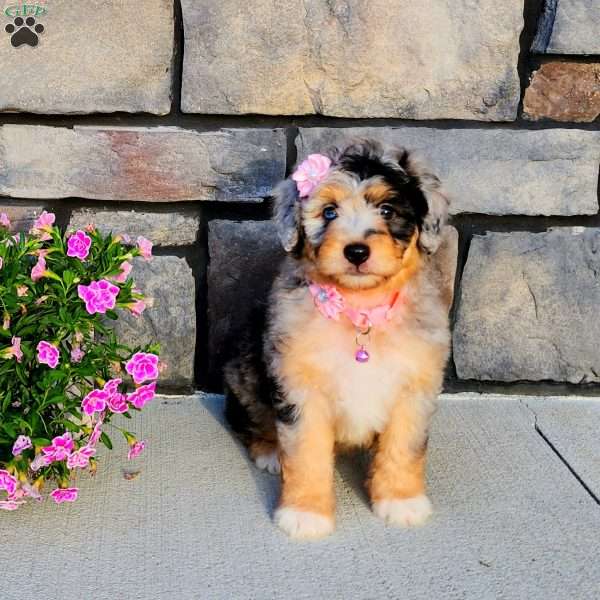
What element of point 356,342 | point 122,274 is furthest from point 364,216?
point 122,274

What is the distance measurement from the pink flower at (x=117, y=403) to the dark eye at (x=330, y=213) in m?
0.94

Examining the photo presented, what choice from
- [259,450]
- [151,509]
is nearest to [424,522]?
[259,450]

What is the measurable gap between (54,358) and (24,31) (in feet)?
5.12

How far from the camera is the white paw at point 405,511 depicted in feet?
9.38

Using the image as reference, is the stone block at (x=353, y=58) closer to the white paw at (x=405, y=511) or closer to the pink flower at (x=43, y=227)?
the pink flower at (x=43, y=227)

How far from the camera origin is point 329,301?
2863 millimetres

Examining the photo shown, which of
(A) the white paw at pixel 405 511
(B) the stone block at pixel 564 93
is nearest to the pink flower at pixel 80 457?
(A) the white paw at pixel 405 511

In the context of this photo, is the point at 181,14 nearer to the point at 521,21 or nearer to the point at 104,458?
the point at 521,21

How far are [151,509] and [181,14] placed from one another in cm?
201

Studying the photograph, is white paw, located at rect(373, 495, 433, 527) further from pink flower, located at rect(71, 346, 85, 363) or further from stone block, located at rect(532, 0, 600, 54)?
stone block, located at rect(532, 0, 600, 54)

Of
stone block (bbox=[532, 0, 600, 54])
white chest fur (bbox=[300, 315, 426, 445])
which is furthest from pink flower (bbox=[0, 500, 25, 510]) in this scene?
stone block (bbox=[532, 0, 600, 54])

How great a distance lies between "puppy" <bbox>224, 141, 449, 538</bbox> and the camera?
2.75m

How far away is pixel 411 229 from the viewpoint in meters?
2.79

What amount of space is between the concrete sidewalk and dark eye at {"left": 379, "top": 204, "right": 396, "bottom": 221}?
105 centimetres
